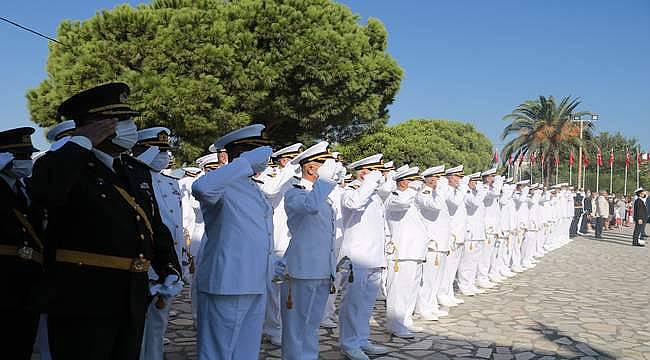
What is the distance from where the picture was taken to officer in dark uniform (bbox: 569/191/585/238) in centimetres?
2238

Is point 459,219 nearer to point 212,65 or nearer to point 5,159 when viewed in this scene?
point 5,159

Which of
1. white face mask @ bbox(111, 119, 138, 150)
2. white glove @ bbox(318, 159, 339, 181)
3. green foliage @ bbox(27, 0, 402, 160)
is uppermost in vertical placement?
green foliage @ bbox(27, 0, 402, 160)

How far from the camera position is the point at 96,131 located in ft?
9.70

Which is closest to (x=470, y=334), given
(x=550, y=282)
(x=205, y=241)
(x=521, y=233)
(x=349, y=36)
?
(x=205, y=241)

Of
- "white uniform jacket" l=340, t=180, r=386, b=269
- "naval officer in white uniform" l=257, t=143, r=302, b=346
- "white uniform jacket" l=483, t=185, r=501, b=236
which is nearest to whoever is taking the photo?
"white uniform jacket" l=340, t=180, r=386, b=269

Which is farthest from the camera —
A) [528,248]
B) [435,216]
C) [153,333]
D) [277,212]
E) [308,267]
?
[528,248]

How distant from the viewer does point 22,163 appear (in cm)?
444

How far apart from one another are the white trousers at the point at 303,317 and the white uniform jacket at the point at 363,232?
71 cm

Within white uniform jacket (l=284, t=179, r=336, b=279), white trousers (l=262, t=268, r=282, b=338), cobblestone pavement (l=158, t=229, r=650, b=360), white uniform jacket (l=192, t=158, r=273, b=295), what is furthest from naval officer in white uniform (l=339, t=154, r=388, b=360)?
white uniform jacket (l=192, t=158, r=273, b=295)

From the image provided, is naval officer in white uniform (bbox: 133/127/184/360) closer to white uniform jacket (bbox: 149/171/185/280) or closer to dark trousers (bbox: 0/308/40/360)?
white uniform jacket (bbox: 149/171/185/280)

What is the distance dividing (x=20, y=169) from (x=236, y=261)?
1.83 metres

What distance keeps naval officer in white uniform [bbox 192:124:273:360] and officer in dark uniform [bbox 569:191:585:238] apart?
20673mm

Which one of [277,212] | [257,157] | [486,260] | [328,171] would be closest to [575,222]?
[486,260]

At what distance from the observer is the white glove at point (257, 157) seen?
399 centimetres
